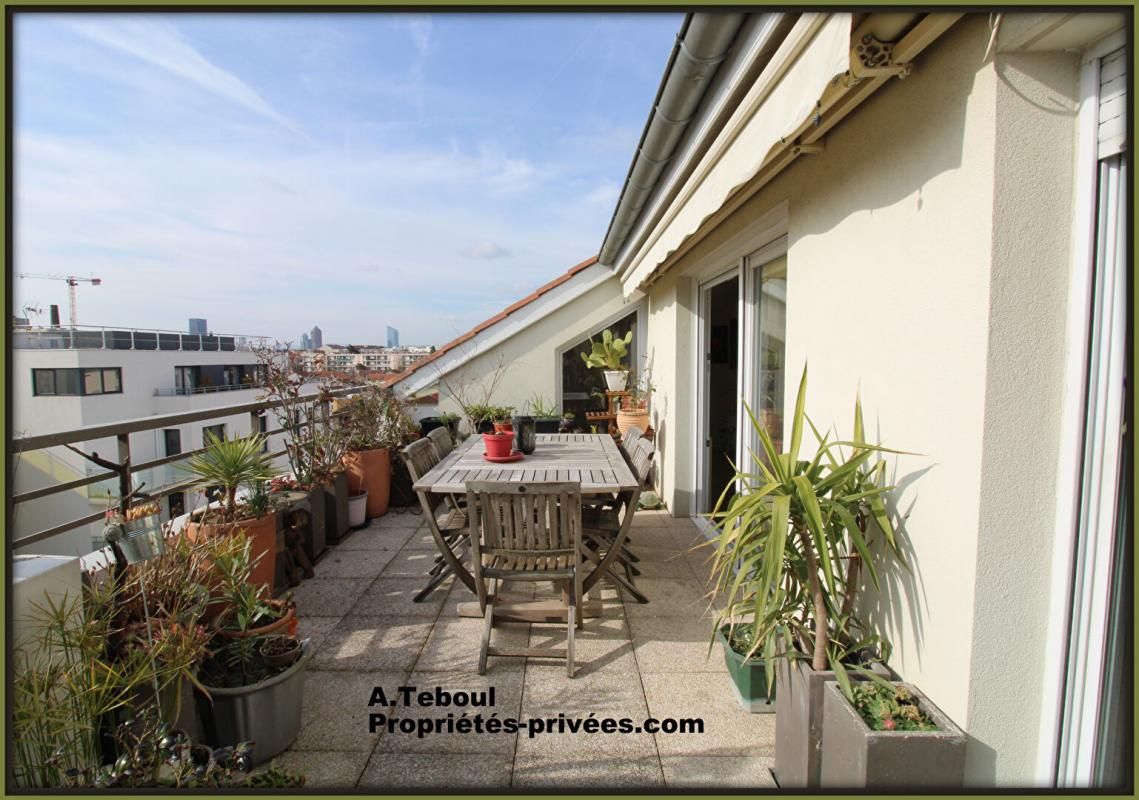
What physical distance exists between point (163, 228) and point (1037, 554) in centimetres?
568

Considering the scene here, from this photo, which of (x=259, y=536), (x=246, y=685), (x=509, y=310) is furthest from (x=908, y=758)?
(x=509, y=310)

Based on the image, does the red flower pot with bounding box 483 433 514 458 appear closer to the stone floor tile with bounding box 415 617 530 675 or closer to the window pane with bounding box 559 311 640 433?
the stone floor tile with bounding box 415 617 530 675

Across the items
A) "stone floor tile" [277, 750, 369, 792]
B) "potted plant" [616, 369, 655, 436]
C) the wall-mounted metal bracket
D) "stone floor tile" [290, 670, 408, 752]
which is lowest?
"stone floor tile" [277, 750, 369, 792]

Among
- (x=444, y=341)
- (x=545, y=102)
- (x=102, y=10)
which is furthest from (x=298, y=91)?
(x=444, y=341)

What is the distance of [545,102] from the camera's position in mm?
4301

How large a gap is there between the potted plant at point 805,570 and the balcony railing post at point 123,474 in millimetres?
3306

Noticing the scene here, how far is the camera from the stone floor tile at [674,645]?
3285 millimetres

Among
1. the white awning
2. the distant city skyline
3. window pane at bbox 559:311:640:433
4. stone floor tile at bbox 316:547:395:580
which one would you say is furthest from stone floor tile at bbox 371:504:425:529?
the white awning

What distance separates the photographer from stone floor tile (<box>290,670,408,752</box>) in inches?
104

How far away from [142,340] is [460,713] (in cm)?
2134

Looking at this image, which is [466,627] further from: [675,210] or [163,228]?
[163,228]

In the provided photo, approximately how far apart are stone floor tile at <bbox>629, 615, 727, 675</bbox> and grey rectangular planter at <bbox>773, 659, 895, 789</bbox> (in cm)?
71

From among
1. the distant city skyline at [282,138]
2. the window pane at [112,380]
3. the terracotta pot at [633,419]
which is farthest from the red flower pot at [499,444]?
the window pane at [112,380]

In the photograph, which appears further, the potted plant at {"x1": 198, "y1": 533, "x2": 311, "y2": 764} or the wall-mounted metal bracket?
the potted plant at {"x1": 198, "y1": 533, "x2": 311, "y2": 764}
